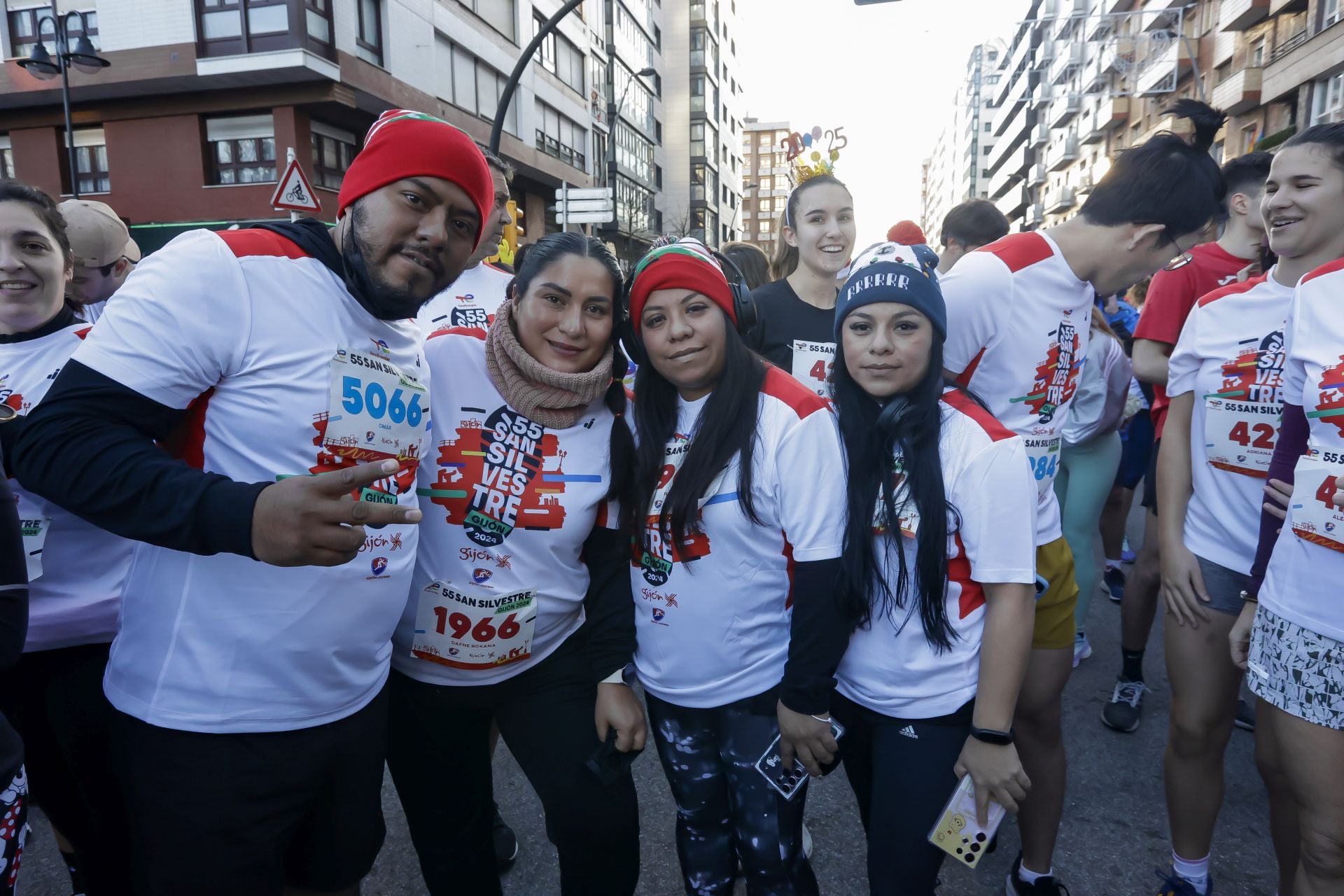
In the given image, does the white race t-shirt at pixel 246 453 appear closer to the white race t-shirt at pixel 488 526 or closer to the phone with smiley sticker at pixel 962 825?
the white race t-shirt at pixel 488 526

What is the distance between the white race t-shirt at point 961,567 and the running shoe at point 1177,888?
125 centimetres

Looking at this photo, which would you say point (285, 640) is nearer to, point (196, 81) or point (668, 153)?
point (196, 81)

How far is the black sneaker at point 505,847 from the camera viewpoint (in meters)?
2.73

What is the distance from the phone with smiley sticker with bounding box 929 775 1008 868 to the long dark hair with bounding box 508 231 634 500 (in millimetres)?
1146

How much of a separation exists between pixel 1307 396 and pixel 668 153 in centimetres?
4645

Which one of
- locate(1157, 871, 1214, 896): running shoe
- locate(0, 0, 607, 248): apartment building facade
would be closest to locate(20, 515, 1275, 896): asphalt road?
locate(1157, 871, 1214, 896): running shoe

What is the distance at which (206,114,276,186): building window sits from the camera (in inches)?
639

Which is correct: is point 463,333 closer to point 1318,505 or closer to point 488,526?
point 488,526

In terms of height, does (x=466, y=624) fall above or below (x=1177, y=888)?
above

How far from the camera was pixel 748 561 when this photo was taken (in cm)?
197

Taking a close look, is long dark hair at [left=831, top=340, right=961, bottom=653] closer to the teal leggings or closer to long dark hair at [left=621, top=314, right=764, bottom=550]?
long dark hair at [left=621, top=314, right=764, bottom=550]

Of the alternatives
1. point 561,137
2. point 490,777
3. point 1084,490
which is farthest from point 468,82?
point 490,777

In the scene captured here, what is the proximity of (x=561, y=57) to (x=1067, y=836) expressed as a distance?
28336 mm

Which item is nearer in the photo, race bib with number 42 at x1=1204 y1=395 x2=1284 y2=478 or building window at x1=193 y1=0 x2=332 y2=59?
race bib with number 42 at x1=1204 y1=395 x2=1284 y2=478
